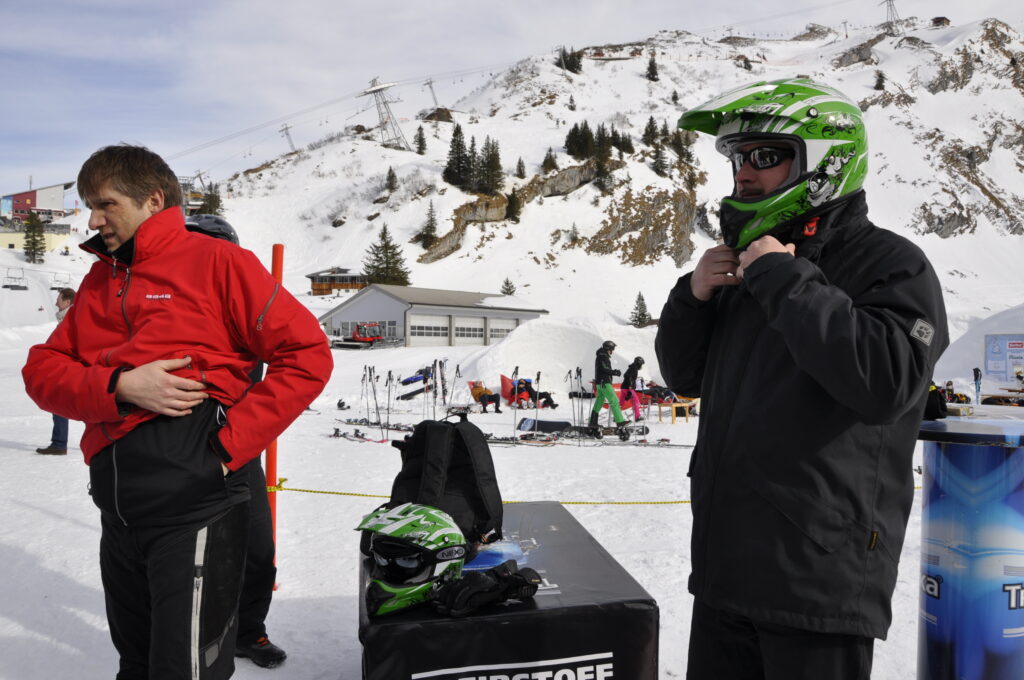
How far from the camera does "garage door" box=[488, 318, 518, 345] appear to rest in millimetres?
39062

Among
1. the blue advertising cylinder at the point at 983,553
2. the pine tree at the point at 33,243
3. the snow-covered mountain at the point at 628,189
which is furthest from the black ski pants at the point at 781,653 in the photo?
the pine tree at the point at 33,243

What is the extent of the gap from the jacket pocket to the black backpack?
5.92 ft

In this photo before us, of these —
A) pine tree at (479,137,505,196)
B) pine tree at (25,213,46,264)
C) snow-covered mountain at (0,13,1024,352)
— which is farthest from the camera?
pine tree at (479,137,505,196)

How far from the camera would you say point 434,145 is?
83.6 m

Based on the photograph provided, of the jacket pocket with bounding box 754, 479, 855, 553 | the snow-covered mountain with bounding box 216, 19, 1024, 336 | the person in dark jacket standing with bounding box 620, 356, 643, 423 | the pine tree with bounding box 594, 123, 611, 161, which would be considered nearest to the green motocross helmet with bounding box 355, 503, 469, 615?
the jacket pocket with bounding box 754, 479, 855, 553

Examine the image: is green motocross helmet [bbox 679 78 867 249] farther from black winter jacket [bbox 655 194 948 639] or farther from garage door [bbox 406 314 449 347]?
garage door [bbox 406 314 449 347]

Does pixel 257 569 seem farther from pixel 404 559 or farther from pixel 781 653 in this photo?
pixel 781 653

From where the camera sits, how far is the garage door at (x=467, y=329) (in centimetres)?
3791

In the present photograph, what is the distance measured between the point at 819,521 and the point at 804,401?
0.28m

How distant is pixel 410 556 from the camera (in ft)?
8.35

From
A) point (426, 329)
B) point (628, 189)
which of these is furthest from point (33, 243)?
point (628, 189)

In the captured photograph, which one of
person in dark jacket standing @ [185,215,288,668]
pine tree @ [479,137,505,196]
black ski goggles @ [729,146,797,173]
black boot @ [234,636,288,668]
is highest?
pine tree @ [479,137,505,196]

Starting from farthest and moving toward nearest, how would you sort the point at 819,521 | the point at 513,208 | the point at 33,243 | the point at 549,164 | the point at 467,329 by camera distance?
the point at 549,164, the point at 513,208, the point at 33,243, the point at 467,329, the point at 819,521

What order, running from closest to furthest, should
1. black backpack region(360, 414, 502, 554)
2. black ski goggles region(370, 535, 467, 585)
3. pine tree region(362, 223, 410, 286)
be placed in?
black ski goggles region(370, 535, 467, 585) < black backpack region(360, 414, 502, 554) < pine tree region(362, 223, 410, 286)
